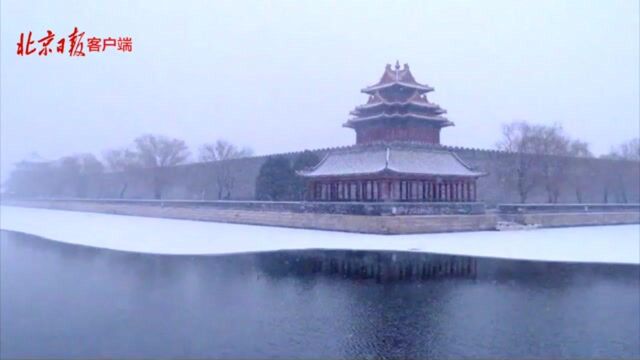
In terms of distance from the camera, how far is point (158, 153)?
5078cm

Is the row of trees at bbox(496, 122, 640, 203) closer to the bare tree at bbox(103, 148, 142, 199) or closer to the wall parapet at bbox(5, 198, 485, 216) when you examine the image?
the wall parapet at bbox(5, 198, 485, 216)

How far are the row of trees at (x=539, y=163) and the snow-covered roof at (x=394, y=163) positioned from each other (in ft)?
21.1

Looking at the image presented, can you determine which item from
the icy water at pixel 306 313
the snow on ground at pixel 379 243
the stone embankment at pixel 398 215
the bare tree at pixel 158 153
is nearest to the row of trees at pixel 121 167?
the bare tree at pixel 158 153

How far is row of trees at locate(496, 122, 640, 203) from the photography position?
35812 millimetres

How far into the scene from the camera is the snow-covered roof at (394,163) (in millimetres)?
27844

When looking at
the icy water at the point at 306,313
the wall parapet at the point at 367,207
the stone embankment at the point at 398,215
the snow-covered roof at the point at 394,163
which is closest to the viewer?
the icy water at the point at 306,313

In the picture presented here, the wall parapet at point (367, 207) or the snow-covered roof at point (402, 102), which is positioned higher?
the snow-covered roof at point (402, 102)

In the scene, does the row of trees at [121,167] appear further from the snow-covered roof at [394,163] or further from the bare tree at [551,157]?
the bare tree at [551,157]

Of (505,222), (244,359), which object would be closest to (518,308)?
(244,359)

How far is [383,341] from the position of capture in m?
7.31

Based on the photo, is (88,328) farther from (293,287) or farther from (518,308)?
(518,308)

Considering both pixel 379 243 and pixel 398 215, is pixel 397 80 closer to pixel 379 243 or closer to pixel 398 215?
pixel 398 215

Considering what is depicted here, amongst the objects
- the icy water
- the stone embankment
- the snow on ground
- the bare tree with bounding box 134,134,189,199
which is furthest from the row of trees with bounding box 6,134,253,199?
the icy water

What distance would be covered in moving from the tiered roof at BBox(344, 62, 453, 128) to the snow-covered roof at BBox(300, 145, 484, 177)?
1.96 metres
